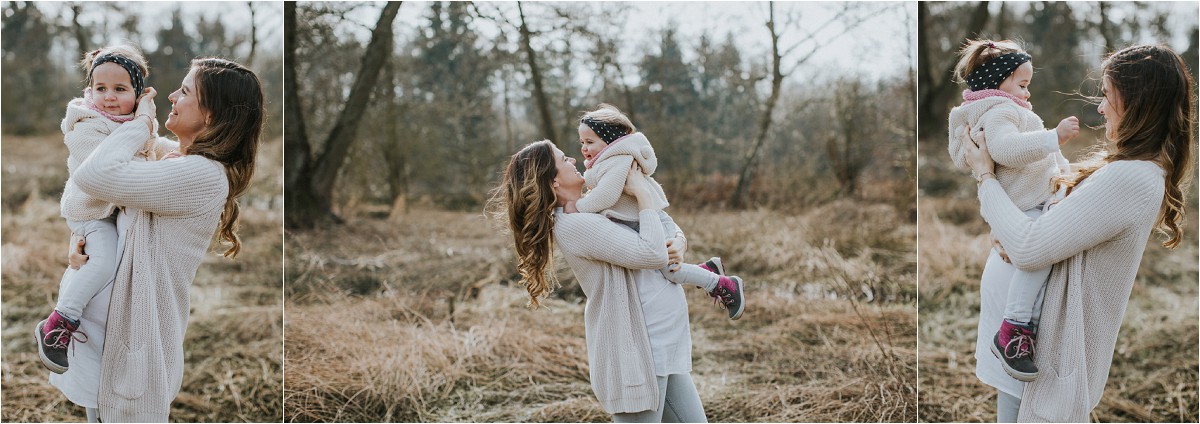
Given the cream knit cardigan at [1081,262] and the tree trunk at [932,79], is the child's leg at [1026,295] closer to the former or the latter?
the cream knit cardigan at [1081,262]

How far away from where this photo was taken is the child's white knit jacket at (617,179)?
2.36 m

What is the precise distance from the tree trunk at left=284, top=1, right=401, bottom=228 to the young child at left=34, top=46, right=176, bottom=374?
120 inches

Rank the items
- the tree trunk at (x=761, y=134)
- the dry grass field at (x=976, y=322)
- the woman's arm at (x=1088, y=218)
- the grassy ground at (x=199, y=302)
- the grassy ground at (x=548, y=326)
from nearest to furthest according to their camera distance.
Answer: the woman's arm at (x=1088, y=218)
the grassy ground at (x=548, y=326)
the dry grass field at (x=976, y=322)
the grassy ground at (x=199, y=302)
the tree trunk at (x=761, y=134)

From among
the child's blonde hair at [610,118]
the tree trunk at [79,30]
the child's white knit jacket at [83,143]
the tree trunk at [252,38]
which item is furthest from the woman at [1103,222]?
the tree trunk at [79,30]

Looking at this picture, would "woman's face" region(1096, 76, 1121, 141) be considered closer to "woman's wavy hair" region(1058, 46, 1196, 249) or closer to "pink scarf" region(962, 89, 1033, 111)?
"woman's wavy hair" region(1058, 46, 1196, 249)

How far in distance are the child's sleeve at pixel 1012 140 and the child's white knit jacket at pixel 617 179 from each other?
0.85 metres

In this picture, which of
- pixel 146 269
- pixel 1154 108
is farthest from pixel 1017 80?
pixel 146 269

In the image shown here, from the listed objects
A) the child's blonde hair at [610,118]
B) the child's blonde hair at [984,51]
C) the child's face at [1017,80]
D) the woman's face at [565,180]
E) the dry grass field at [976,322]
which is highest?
the child's blonde hair at [984,51]

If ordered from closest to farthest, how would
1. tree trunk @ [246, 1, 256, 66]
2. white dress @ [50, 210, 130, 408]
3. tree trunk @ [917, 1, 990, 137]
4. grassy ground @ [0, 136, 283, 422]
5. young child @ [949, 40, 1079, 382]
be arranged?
1. young child @ [949, 40, 1079, 382]
2. white dress @ [50, 210, 130, 408]
3. grassy ground @ [0, 136, 283, 422]
4. tree trunk @ [246, 1, 256, 66]
5. tree trunk @ [917, 1, 990, 137]

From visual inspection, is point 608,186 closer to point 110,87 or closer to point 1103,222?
point 1103,222

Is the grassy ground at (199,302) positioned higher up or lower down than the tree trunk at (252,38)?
lower down

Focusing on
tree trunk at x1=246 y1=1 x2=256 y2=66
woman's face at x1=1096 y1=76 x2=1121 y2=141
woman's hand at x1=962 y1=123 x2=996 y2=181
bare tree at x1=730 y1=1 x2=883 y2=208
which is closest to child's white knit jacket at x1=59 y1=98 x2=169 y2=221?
woman's hand at x1=962 y1=123 x2=996 y2=181

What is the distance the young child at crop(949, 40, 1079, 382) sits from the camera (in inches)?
82.9

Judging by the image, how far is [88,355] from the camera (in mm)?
2219
